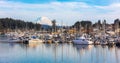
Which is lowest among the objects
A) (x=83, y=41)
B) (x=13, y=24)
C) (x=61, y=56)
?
(x=61, y=56)

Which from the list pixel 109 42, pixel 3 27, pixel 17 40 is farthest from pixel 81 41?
pixel 3 27

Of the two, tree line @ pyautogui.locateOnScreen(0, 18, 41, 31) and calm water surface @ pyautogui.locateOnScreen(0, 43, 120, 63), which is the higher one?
tree line @ pyautogui.locateOnScreen(0, 18, 41, 31)

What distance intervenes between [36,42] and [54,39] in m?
5.75

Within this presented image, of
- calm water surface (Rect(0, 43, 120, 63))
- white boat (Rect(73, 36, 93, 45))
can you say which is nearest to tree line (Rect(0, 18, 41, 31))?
white boat (Rect(73, 36, 93, 45))

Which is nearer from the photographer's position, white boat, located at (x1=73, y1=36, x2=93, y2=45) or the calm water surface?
the calm water surface

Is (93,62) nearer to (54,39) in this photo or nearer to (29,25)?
(54,39)

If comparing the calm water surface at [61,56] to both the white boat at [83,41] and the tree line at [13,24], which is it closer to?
the white boat at [83,41]

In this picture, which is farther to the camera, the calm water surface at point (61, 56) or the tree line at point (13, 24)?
the tree line at point (13, 24)

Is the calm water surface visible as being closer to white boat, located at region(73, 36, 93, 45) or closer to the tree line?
white boat, located at region(73, 36, 93, 45)

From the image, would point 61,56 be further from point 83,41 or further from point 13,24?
point 13,24

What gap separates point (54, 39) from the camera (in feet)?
265

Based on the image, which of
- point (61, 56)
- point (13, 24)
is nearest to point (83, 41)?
point (61, 56)

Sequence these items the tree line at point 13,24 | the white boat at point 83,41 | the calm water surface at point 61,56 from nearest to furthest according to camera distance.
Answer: the calm water surface at point 61,56
the white boat at point 83,41
the tree line at point 13,24

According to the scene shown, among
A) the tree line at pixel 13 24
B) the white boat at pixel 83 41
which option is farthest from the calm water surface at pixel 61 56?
the tree line at pixel 13 24
